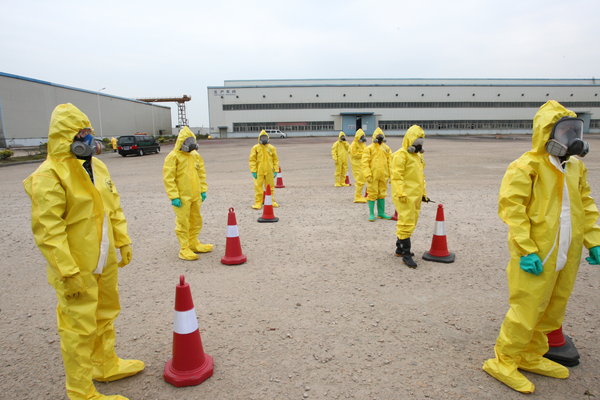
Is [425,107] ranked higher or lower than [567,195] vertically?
higher

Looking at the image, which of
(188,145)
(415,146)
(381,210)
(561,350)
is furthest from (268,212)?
(561,350)

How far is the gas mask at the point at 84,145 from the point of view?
243 centimetres

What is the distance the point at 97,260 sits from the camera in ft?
8.18

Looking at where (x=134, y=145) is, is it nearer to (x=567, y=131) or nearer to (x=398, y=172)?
(x=398, y=172)

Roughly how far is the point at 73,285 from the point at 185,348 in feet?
3.08

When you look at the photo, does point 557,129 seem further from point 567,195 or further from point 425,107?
point 425,107

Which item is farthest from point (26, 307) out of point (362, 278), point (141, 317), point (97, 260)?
point (362, 278)

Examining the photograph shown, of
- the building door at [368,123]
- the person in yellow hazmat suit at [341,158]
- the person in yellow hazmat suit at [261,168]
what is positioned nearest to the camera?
the person in yellow hazmat suit at [261,168]

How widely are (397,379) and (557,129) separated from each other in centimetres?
213

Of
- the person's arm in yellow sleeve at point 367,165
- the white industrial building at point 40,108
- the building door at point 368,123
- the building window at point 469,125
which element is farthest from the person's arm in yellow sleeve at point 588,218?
the building window at point 469,125

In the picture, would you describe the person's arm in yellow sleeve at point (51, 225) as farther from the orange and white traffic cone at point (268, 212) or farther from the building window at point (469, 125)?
the building window at point (469, 125)

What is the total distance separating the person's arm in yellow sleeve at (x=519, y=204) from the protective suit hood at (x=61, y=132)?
2965 mm

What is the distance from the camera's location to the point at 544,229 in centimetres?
254

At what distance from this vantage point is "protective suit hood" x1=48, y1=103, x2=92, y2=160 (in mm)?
2410
